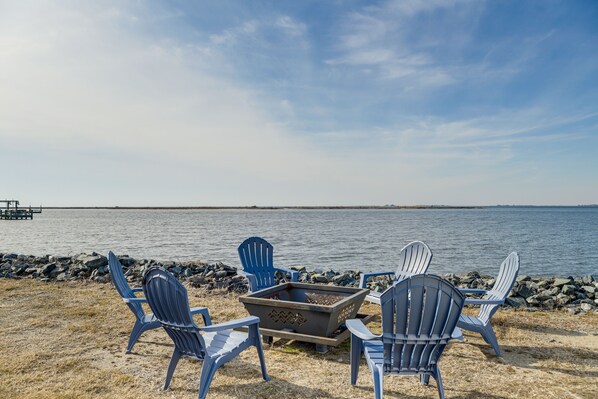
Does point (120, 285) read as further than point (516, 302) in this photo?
No

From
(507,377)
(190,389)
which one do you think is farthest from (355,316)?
(190,389)

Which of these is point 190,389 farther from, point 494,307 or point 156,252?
point 156,252

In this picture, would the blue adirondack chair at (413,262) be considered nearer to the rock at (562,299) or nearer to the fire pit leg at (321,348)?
the fire pit leg at (321,348)

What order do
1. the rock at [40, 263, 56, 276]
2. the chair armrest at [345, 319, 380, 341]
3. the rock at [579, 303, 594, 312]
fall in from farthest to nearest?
1. the rock at [40, 263, 56, 276]
2. the rock at [579, 303, 594, 312]
3. the chair armrest at [345, 319, 380, 341]

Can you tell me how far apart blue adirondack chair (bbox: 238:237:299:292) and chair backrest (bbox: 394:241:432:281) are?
148 cm

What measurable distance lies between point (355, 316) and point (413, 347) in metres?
1.93

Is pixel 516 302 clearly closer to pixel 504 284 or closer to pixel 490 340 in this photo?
pixel 504 284

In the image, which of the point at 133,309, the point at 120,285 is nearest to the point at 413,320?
the point at 133,309

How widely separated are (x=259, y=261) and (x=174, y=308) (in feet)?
9.00

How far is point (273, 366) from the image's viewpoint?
4.04 m

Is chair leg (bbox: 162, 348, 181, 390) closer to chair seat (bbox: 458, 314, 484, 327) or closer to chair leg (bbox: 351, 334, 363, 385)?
chair leg (bbox: 351, 334, 363, 385)

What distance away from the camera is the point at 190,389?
11.5ft

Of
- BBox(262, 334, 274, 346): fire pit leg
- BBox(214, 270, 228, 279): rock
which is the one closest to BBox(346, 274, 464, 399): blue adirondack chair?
BBox(262, 334, 274, 346): fire pit leg

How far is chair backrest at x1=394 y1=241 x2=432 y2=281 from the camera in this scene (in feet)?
18.4
